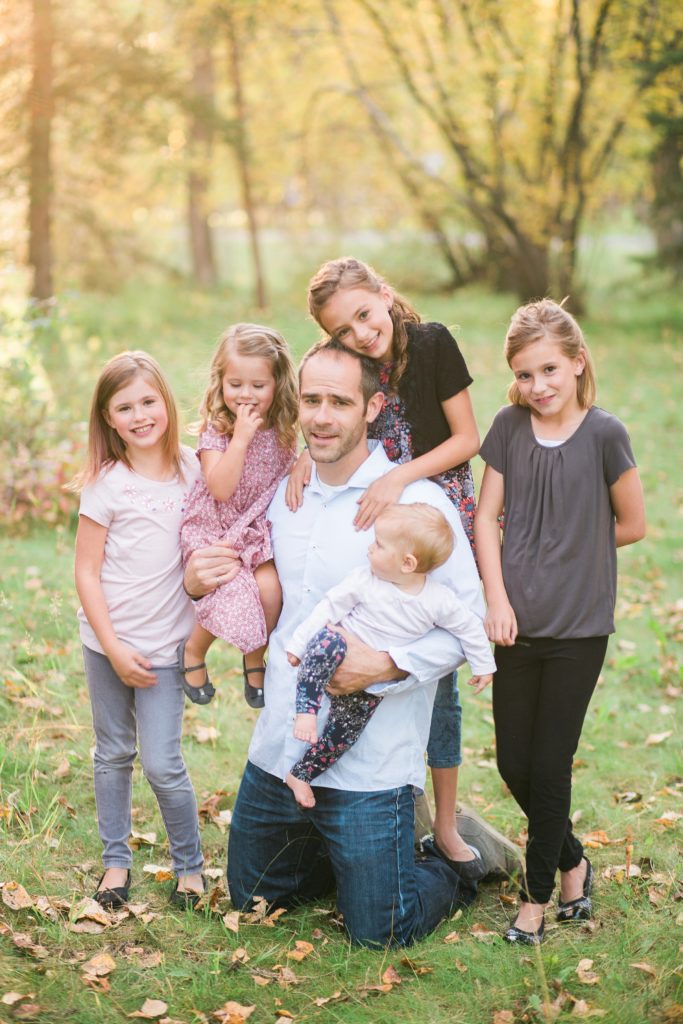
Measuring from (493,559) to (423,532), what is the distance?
37cm

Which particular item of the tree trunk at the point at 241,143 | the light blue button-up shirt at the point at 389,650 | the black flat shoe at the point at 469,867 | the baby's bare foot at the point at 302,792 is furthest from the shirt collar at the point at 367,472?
the tree trunk at the point at 241,143

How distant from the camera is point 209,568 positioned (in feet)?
11.8

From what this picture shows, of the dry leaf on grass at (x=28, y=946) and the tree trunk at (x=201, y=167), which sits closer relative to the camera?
the dry leaf on grass at (x=28, y=946)

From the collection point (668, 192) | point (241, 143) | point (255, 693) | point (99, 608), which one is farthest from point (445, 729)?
point (668, 192)

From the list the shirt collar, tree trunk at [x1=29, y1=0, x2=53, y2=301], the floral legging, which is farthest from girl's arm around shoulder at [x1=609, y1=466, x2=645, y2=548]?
tree trunk at [x1=29, y1=0, x2=53, y2=301]

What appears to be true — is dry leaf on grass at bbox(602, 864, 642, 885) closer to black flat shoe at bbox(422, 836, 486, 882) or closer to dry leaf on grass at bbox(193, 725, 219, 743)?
black flat shoe at bbox(422, 836, 486, 882)

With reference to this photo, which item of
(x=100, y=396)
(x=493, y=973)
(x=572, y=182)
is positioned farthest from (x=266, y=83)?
(x=493, y=973)

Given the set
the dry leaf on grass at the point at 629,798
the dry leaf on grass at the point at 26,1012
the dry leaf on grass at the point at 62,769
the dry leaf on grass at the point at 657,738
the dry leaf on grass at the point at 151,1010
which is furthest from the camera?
the dry leaf on grass at the point at 657,738

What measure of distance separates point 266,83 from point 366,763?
1975cm

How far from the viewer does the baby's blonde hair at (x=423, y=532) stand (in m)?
3.42

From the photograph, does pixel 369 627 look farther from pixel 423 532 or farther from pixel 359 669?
pixel 423 532

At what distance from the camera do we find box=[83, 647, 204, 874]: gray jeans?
147 inches

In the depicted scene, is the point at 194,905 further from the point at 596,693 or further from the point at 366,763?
the point at 596,693

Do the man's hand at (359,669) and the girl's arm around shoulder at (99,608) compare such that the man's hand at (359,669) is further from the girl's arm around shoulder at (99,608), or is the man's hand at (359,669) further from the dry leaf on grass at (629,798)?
the dry leaf on grass at (629,798)
